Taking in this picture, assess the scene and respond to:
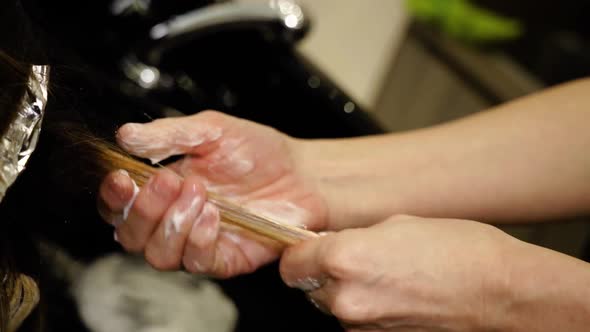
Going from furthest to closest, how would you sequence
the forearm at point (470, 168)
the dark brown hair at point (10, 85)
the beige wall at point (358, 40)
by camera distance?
the beige wall at point (358, 40) → the forearm at point (470, 168) → the dark brown hair at point (10, 85)

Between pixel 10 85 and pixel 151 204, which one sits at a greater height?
pixel 10 85

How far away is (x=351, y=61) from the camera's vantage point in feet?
4.57

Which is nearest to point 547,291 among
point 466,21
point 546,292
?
point 546,292

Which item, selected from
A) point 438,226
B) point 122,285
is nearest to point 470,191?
point 438,226

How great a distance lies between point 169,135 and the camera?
0.50m

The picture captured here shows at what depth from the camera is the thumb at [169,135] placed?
0.44 metres

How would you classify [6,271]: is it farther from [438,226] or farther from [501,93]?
[501,93]

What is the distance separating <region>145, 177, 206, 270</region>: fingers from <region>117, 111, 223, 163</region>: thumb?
0.03 meters

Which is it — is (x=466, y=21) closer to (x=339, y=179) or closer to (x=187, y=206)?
(x=339, y=179)

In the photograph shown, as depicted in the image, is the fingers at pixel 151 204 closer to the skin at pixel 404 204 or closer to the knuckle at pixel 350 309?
the skin at pixel 404 204

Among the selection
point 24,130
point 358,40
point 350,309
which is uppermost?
point 24,130

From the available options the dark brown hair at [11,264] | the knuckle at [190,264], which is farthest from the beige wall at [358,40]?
the dark brown hair at [11,264]

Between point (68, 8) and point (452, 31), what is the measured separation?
31.2 inches

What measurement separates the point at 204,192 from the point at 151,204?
0.04 meters
